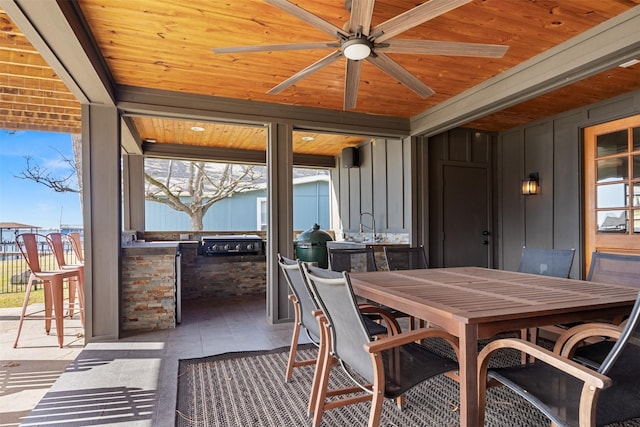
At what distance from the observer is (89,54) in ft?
8.46

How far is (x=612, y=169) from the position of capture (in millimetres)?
4211

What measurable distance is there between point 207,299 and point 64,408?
11.1 feet

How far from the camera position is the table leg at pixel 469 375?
58.3 inches

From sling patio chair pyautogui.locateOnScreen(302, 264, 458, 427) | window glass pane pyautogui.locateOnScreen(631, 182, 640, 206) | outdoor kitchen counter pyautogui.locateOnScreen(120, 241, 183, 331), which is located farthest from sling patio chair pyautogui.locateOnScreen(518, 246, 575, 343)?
outdoor kitchen counter pyautogui.locateOnScreen(120, 241, 183, 331)

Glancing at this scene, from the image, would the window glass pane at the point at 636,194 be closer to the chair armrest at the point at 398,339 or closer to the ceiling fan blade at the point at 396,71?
the ceiling fan blade at the point at 396,71

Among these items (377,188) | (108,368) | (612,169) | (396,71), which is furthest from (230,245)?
(612,169)

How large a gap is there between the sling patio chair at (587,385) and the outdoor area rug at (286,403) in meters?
0.59

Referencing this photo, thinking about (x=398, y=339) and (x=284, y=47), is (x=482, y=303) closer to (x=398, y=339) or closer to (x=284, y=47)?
(x=398, y=339)

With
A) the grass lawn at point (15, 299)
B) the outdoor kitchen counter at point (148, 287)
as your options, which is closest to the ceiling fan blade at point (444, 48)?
the outdoor kitchen counter at point (148, 287)

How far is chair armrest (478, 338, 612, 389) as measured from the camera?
1177 millimetres

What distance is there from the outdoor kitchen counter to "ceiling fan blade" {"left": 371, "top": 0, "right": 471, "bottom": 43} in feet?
9.90

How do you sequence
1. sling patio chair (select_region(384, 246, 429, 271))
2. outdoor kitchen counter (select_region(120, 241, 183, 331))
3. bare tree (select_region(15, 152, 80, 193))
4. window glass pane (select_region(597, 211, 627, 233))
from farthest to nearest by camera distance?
1. bare tree (select_region(15, 152, 80, 193))
2. window glass pane (select_region(597, 211, 627, 233))
3. outdoor kitchen counter (select_region(120, 241, 183, 331))
4. sling patio chair (select_region(384, 246, 429, 271))

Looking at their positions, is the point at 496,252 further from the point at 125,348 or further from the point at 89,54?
the point at 89,54

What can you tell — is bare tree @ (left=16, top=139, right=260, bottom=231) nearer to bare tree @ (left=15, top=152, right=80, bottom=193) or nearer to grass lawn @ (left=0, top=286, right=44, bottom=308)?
bare tree @ (left=15, top=152, right=80, bottom=193)
